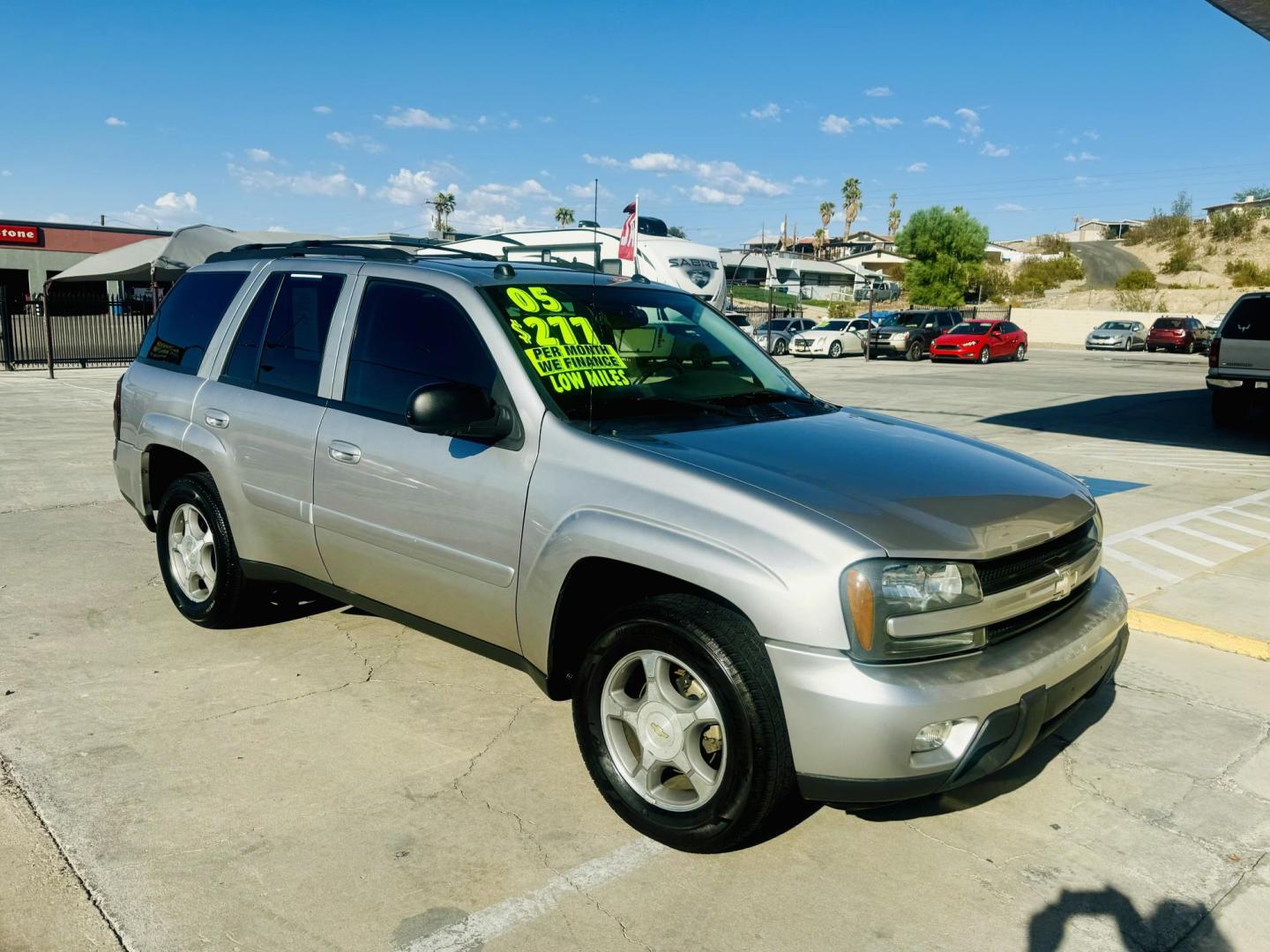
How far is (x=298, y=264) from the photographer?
184 inches

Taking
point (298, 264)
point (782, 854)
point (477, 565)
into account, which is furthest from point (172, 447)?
point (782, 854)

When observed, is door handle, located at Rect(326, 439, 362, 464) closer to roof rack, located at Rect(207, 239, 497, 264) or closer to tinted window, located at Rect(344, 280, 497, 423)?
tinted window, located at Rect(344, 280, 497, 423)

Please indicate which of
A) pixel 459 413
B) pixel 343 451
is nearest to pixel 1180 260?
pixel 343 451

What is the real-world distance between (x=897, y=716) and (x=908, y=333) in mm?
31711

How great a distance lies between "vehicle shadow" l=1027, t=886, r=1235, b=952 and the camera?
279cm

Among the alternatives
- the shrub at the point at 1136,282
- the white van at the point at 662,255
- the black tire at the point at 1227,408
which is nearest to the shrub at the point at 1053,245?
the shrub at the point at 1136,282

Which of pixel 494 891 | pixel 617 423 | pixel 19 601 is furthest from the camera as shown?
pixel 19 601

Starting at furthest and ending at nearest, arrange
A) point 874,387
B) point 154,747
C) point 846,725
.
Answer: point 874,387
point 154,747
point 846,725

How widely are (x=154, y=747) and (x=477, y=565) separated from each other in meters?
1.40

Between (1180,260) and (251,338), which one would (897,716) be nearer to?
(251,338)

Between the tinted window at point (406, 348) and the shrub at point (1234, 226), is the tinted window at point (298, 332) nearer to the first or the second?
the tinted window at point (406, 348)

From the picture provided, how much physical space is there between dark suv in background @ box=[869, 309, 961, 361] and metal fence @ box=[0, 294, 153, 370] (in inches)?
836

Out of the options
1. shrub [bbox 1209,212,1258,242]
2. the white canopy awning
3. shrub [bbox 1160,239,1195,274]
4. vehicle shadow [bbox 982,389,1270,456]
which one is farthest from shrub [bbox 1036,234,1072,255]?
the white canopy awning

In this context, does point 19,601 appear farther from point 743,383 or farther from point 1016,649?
point 1016,649
